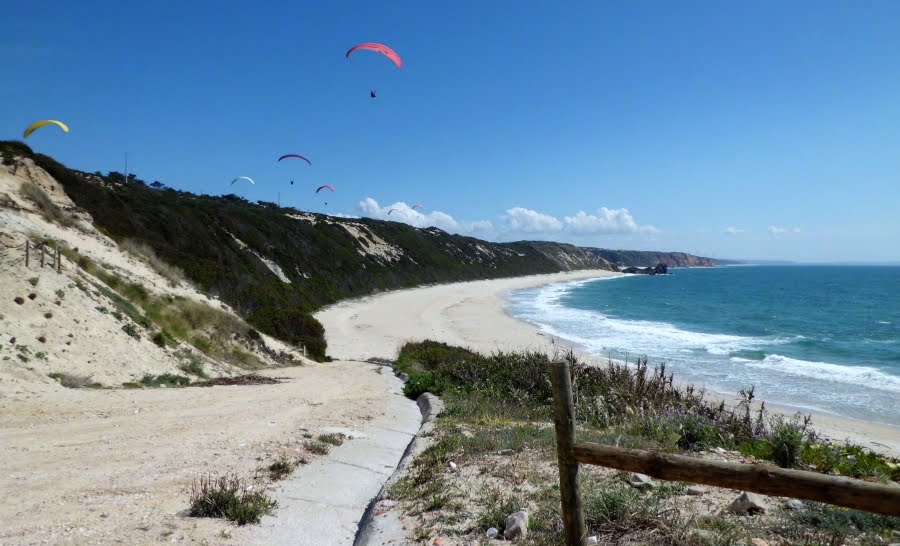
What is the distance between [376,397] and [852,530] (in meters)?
10.6

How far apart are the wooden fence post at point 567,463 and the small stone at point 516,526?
0.57 meters

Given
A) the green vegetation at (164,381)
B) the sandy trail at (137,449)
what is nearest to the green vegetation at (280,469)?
the sandy trail at (137,449)

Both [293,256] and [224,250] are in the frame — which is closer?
[224,250]

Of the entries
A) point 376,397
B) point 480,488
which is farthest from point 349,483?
point 376,397

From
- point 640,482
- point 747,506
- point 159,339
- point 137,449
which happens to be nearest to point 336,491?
point 137,449

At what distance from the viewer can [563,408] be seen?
4.22 metres

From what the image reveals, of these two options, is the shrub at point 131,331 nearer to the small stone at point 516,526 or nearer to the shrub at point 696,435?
the small stone at point 516,526

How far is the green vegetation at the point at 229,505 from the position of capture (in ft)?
16.9

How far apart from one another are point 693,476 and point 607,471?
8.84 feet

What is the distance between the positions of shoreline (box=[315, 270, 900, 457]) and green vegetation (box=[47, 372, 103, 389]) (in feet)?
35.9

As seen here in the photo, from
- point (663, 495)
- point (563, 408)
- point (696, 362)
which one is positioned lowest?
point (696, 362)

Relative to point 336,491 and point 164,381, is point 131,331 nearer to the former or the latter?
point 164,381

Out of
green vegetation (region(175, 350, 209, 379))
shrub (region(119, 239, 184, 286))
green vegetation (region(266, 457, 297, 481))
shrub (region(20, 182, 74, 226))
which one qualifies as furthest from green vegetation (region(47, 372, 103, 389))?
shrub (region(20, 182, 74, 226))

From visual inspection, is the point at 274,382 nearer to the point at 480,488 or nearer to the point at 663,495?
the point at 480,488
